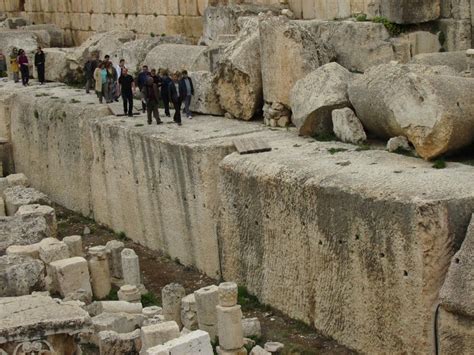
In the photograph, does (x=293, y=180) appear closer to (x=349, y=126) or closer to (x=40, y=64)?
(x=349, y=126)

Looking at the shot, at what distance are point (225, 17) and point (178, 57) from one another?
1176 millimetres

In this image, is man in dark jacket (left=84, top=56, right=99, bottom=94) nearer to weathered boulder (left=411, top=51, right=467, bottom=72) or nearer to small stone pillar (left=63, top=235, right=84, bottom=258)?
small stone pillar (left=63, top=235, right=84, bottom=258)

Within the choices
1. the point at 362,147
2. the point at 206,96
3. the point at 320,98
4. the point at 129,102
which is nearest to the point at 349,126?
the point at 362,147

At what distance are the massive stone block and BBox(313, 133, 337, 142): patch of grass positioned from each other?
0.80 feet

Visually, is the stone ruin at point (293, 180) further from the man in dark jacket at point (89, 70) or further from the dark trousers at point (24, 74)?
the dark trousers at point (24, 74)

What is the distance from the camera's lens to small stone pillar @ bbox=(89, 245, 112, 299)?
13.6 metres

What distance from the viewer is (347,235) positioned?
10.9 metres

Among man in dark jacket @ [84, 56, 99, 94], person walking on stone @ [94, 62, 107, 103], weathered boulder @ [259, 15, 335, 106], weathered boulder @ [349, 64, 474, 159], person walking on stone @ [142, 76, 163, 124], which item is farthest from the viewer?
man in dark jacket @ [84, 56, 99, 94]

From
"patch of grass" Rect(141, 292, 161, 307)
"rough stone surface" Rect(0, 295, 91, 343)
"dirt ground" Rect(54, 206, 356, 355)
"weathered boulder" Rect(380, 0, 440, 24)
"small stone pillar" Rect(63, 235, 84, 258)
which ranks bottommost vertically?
"patch of grass" Rect(141, 292, 161, 307)

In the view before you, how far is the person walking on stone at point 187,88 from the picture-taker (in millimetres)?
15773

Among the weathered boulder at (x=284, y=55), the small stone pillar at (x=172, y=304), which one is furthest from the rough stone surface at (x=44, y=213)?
the small stone pillar at (x=172, y=304)

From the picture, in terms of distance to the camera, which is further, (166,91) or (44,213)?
(166,91)

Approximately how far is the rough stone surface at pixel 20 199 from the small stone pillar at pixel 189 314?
514cm

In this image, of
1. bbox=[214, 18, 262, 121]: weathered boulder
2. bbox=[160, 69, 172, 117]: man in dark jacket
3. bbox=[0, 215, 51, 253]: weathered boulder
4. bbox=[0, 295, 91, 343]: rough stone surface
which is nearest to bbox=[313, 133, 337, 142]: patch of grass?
bbox=[214, 18, 262, 121]: weathered boulder
